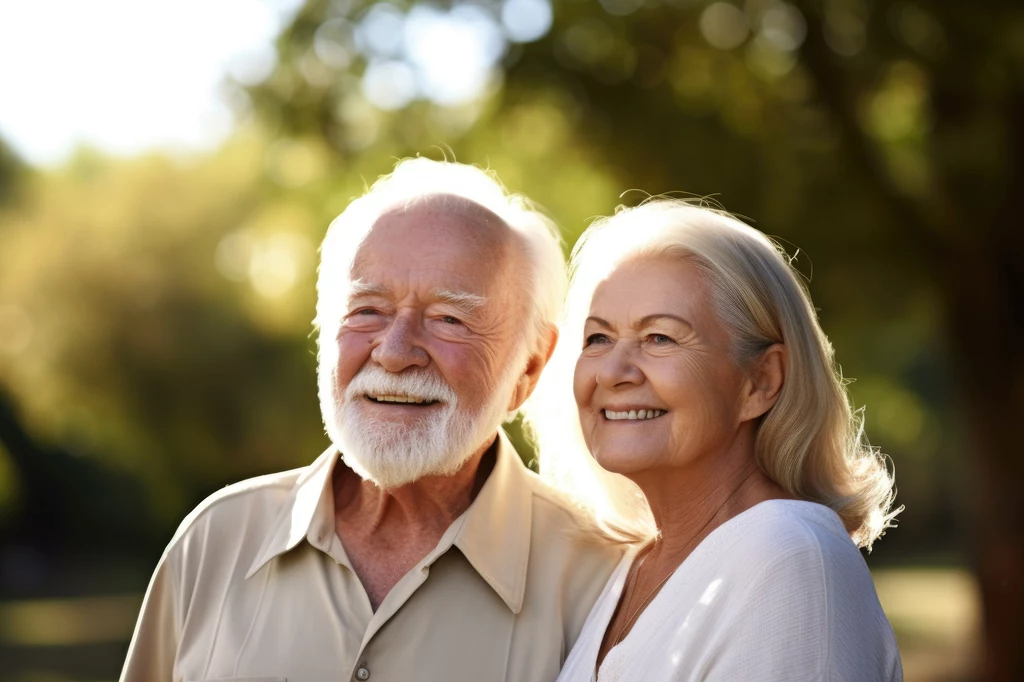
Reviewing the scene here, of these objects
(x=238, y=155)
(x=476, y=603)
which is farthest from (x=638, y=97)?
(x=238, y=155)

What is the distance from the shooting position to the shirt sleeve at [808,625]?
2391 mm

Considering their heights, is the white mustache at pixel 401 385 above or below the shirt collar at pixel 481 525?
above

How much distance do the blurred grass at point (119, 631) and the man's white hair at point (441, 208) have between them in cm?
800

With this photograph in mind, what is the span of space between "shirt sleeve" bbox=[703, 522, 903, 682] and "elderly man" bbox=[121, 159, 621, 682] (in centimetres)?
86

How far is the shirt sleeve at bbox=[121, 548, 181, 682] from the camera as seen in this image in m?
3.37

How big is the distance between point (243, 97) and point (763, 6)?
458cm

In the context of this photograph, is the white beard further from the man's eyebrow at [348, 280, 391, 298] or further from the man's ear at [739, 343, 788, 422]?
the man's ear at [739, 343, 788, 422]

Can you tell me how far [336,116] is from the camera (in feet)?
34.1

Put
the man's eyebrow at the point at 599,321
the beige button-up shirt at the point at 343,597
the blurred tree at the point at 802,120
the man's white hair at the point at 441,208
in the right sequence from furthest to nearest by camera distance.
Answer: the blurred tree at the point at 802,120, the man's white hair at the point at 441,208, the beige button-up shirt at the point at 343,597, the man's eyebrow at the point at 599,321

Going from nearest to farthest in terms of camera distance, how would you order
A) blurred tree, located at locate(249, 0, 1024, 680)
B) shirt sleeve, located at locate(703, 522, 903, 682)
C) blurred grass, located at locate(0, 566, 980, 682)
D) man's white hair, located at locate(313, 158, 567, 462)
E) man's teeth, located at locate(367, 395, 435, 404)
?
shirt sleeve, located at locate(703, 522, 903, 682) < man's teeth, located at locate(367, 395, 435, 404) < man's white hair, located at locate(313, 158, 567, 462) < blurred tree, located at locate(249, 0, 1024, 680) < blurred grass, located at locate(0, 566, 980, 682)

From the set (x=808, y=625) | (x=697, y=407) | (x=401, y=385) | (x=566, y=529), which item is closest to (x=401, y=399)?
(x=401, y=385)

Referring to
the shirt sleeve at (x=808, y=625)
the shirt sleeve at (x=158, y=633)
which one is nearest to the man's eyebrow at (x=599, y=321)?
the shirt sleeve at (x=808, y=625)

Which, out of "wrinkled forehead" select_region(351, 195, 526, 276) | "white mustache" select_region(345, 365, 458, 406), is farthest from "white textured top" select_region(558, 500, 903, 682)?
"wrinkled forehead" select_region(351, 195, 526, 276)

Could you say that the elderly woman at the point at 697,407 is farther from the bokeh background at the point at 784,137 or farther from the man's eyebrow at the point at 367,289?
the bokeh background at the point at 784,137
